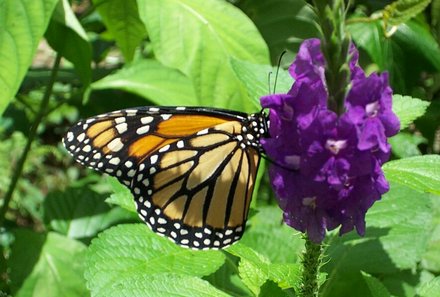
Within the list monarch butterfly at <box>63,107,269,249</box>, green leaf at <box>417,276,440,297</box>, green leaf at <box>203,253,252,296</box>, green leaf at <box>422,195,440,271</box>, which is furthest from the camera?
green leaf at <box>422,195,440,271</box>

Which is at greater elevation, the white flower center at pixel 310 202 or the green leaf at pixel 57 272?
the white flower center at pixel 310 202

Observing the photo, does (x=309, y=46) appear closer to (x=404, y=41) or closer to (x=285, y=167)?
(x=285, y=167)

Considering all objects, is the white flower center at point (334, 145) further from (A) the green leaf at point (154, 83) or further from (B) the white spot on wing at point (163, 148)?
(A) the green leaf at point (154, 83)

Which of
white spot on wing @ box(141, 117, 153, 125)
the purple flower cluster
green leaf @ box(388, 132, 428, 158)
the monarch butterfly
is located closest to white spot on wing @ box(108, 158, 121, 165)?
the monarch butterfly

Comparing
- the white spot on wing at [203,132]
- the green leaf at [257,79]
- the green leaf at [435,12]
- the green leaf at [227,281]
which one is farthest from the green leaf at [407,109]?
the green leaf at [435,12]

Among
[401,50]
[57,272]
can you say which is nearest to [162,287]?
[57,272]

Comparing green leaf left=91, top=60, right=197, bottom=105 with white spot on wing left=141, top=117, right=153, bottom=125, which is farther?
green leaf left=91, top=60, right=197, bottom=105

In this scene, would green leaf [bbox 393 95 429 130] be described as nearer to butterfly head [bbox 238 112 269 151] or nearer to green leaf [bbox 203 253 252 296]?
butterfly head [bbox 238 112 269 151]
